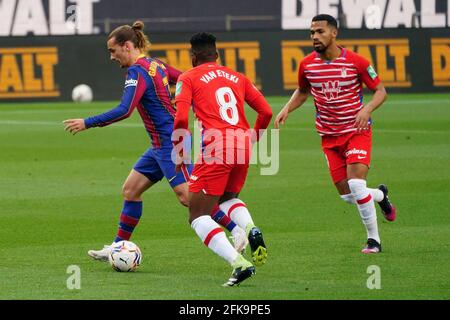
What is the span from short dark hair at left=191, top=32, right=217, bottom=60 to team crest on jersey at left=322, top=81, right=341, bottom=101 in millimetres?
2327

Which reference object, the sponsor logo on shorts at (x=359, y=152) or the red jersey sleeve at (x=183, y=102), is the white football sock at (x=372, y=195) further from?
the red jersey sleeve at (x=183, y=102)

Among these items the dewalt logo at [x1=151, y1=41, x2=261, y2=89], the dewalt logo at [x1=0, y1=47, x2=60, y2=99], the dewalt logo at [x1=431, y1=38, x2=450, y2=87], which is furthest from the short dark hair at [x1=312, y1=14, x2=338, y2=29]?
the dewalt logo at [x1=431, y1=38, x2=450, y2=87]

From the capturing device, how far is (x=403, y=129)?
84.0ft

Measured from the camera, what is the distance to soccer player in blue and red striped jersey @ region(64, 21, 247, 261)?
35.6 feet

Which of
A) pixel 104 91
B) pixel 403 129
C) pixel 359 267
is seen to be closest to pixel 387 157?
pixel 403 129

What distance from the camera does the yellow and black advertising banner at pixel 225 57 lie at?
3297cm

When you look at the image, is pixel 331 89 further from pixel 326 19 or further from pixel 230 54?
pixel 230 54

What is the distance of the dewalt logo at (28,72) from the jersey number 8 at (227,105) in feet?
77.5

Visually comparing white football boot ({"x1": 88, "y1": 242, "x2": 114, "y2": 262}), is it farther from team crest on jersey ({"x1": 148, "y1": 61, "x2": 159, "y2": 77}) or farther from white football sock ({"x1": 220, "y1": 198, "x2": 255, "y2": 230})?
team crest on jersey ({"x1": 148, "y1": 61, "x2": 159, "y2": 77})

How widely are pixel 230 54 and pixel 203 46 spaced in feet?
78.1

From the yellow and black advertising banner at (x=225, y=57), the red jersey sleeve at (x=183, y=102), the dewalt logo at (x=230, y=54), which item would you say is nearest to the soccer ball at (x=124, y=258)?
the red jersey sleeve at (x=183, y=102)

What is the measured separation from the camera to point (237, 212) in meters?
10.2

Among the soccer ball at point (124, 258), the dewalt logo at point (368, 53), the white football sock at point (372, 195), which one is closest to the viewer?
the soccer ball at point (124, 258)
